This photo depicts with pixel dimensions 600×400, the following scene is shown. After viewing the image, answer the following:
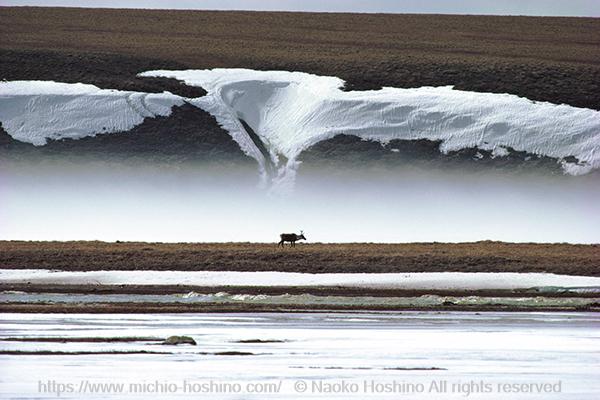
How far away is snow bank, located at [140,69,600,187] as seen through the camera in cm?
7594

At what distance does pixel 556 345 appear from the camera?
27.7m

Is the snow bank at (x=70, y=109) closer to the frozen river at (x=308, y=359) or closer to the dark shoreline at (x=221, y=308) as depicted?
the dark shoreline at (x=221, y=308)

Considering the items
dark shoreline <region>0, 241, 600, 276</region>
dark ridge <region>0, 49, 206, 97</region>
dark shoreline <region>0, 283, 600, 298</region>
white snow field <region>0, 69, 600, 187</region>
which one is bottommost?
dark shoreline <region>0, 283, 600, 298</region>

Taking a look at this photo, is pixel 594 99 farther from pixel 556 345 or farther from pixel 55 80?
pixel 556 345

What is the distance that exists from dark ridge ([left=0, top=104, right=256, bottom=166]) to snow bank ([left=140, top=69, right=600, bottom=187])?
124 centimetres

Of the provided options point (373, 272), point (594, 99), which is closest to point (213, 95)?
point (594, 99)

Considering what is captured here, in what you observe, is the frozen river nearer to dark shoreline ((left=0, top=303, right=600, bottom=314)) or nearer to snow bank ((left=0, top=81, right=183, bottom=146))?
dark shoreline ((left=0, top=303, right=600, bottom=314))

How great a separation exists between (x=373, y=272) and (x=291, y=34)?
57610 mm

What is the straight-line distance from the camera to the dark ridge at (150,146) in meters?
75.1

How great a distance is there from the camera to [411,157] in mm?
74875

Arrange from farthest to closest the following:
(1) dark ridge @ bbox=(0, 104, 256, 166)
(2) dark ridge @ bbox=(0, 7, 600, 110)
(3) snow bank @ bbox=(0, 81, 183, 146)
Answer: (2) dark ridge @ bbox=(0, 7, 600, 110)
(3) snow bank @ bbox=(0, 81, 183, 146)
(1) dark ridge @ bbox=(0, 104, 256, 166)

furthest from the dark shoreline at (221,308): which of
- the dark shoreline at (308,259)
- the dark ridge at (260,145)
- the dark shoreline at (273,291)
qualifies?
the dark ridge at (260,145)

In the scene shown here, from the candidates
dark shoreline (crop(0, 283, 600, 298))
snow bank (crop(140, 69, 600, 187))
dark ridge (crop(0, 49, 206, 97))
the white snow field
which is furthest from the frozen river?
dark ridge (crop(0, 49, 206, 97))

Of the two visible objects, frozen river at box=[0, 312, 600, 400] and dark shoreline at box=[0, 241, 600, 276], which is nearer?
frozen river at box=[0, 312, 600, 400]
